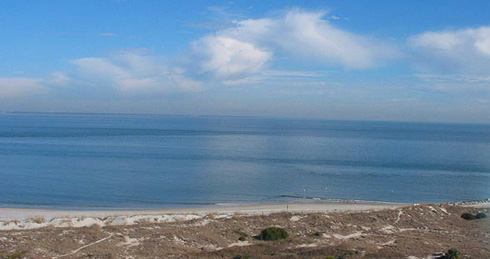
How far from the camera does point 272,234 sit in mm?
31375

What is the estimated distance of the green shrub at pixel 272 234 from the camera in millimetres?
31188

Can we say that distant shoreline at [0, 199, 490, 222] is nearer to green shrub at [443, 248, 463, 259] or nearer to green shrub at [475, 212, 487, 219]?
green shrub at [475, 212, 487, 219]

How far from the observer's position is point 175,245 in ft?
95.3

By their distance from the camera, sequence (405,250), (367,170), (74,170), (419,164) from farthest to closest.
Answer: (419,164) < (367,170) < (74,170) < (405,250)

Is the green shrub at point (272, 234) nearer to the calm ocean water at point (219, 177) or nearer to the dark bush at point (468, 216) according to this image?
the dark bush at point (468, 216)

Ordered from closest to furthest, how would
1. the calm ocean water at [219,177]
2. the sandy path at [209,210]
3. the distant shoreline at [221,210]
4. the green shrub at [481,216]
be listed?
the green shrub at [481,216] → the sandy path at [209,210] → the distant shoreline at [221,210] → the calm ocean water at [219,177]

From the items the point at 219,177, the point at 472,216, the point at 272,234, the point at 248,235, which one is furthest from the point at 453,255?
the point at 219,177

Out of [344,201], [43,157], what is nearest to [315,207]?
[344,201]

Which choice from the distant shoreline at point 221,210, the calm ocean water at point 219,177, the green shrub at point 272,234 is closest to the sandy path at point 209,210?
the distant shoreline at point 221,210

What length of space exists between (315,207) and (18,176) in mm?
45043

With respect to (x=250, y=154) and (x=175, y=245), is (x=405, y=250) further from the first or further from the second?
(x=250, y=154)

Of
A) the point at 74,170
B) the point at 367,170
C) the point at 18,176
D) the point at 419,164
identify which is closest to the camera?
the point at 18,176

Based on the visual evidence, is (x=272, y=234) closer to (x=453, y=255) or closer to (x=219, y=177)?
(x=453, y=255)

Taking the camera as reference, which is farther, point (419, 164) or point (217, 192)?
point (419, 164)
